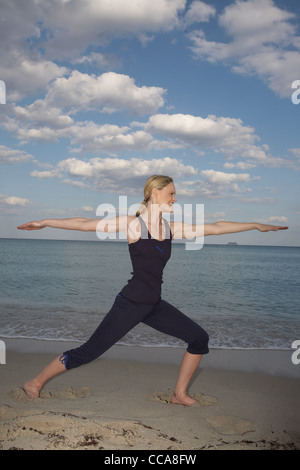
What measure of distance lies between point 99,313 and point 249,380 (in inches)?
220

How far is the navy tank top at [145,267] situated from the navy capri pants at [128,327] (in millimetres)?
91

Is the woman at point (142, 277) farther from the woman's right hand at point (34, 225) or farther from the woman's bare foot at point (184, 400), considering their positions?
the woman's bare foot at point (184, 400)

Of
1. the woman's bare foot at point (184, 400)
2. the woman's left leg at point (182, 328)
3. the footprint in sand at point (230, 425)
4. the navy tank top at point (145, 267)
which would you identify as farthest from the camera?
the woman's bare foot at point (184, 400)

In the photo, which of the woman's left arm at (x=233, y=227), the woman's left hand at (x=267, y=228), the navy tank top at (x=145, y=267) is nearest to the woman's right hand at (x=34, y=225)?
the navy tank top at (x=145, y=267)

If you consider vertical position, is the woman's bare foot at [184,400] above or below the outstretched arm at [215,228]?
below

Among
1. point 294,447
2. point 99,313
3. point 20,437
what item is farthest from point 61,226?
point 99,313

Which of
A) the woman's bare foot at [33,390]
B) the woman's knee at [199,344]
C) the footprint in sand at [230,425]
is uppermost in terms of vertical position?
the woman's knee at [199,344]

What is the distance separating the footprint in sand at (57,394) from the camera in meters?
4.04

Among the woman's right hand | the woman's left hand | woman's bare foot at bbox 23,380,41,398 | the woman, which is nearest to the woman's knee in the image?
the woman

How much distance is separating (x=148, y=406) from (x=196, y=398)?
24.5 inches

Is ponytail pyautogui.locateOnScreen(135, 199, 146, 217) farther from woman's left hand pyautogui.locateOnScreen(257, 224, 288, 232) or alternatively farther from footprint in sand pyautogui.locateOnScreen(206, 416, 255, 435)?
footprint in sand pyautogui.locateOnScreen(206, 416, 255, 435)

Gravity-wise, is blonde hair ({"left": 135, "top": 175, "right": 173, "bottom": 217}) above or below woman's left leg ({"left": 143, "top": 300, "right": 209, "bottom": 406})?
above

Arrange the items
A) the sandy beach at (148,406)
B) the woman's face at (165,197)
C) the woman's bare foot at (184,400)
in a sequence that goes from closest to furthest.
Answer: the sandy beach at (148,406) → the woman's face at (165,197) → the woman's bare foot at (184,400)

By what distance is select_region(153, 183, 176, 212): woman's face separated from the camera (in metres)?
3.72
